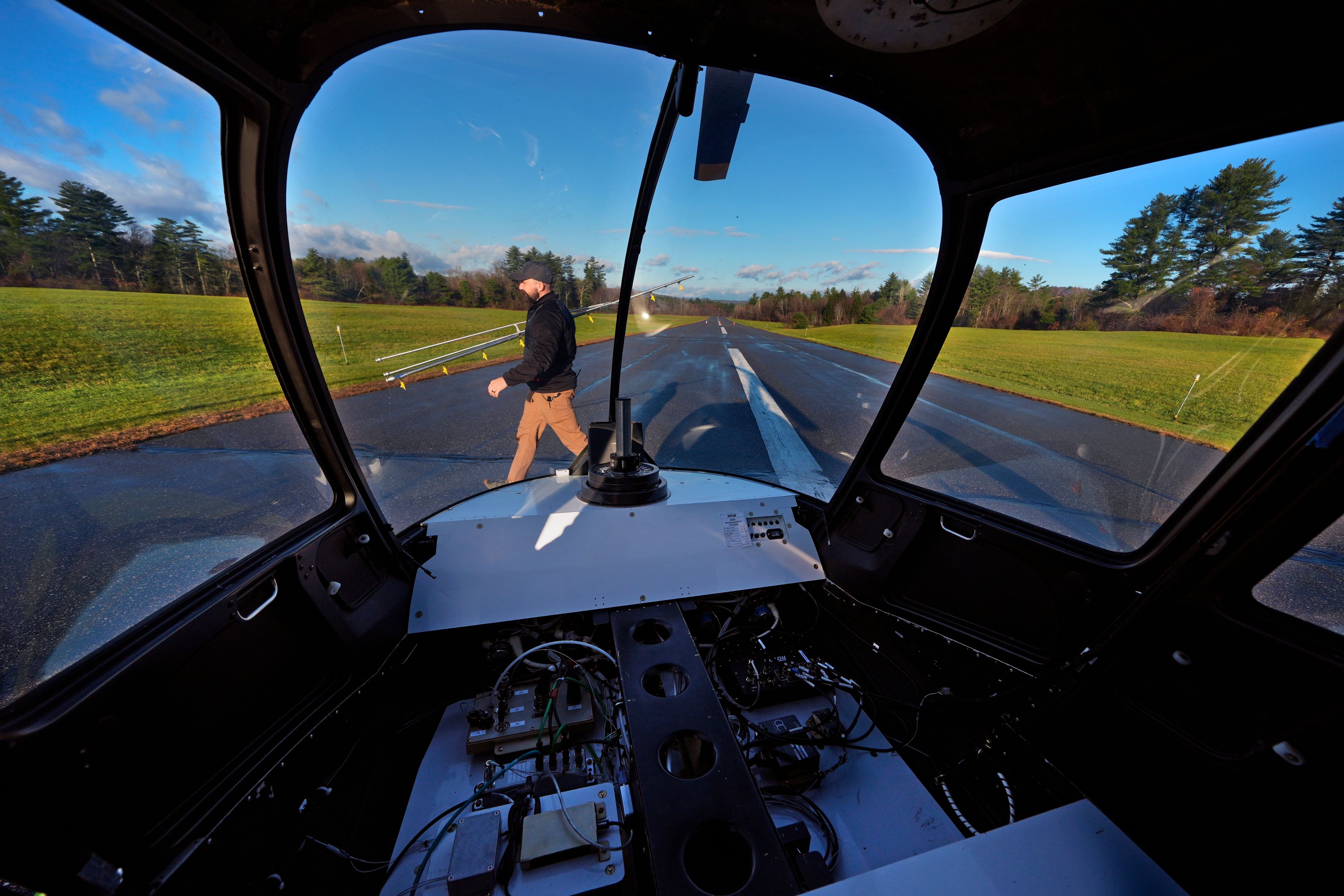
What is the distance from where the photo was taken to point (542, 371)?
11.2 ft

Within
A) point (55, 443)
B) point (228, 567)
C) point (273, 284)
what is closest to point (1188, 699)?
point (228, 567)

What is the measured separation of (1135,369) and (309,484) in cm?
347

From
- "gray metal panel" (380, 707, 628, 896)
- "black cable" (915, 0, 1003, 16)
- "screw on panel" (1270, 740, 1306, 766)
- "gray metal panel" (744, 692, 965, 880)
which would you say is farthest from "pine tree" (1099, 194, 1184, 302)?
"gray metal panel" (380, 707, 628, 896)

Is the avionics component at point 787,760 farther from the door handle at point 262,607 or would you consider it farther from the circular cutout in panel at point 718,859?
the door handle at point 262,607

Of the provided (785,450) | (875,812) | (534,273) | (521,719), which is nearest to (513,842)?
(521,719)

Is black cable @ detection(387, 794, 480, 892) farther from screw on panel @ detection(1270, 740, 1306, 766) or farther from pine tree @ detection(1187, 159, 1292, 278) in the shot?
pine tree @ detection(1187, 159, 1292, 278)

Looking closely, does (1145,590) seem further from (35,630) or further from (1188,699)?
(35,630)

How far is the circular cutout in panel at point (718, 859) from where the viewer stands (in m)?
1.01

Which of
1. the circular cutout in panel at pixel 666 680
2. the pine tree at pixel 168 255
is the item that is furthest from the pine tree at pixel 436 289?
the circular cutout in panel at pixel 666 680

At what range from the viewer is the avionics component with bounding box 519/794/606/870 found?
1249 mm

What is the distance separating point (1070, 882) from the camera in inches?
41.4

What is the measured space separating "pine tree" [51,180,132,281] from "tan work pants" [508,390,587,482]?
2427 millimetres

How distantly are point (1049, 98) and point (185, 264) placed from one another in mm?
2775

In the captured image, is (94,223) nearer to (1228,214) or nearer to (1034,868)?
(1034,868)
